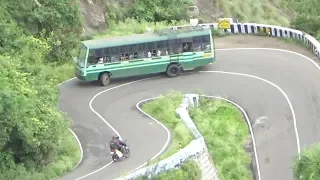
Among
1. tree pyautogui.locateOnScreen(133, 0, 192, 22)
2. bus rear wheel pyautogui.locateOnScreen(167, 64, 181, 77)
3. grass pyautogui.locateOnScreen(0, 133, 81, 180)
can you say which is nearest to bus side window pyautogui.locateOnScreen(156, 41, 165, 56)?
bus rear wheel pyautogui.locateOnScreen(167, 64, 181, 77)

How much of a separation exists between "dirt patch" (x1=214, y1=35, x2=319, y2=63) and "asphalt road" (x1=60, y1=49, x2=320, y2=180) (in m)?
0.97

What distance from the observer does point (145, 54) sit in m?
32.2

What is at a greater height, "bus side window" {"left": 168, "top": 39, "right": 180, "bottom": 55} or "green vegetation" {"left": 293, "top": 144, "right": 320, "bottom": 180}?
"bus side window" {"left": 168, "top": 39, "right": 180, "bottom": 55}

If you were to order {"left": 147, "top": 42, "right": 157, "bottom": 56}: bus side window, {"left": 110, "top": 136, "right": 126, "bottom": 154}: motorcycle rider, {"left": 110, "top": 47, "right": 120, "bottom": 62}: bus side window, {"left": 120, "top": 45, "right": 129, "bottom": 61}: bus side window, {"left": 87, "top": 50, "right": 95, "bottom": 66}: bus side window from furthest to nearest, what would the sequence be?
1. {"left": 147, "top": 42, "right": 157, "bottom": 56}: bus side window
2. {"left": 120, "top": 45, "right": 129, "bottom": 61}: bus side window
3. {"left": 110, "top": 47, "right": 120, "bottom": 62}: bus side window
4. {"left": 87, "top": 50, "right": 95, "bottom": 66}: bus side window
5. {"left": 110, "top": 136, "right": 126, "bottom": 154}: motorcycle rider

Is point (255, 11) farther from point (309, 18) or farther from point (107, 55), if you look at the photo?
point (107, 55)

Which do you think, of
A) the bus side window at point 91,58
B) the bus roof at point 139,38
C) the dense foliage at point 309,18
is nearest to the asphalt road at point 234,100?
the bus side window at point 91,58

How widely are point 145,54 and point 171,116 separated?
18.2ft

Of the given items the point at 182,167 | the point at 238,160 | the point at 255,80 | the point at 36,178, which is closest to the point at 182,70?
the point at 255,80

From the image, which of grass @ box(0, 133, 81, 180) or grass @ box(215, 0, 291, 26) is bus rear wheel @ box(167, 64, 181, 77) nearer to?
grass @ box(0, 133, 81, 180)

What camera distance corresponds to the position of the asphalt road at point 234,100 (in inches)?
979

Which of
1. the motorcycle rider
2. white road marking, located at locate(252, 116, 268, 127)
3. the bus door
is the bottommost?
white road marking, located at locate(252, 116, 268, 127)

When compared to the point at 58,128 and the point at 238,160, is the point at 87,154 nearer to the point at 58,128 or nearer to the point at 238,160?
the point at 58,128

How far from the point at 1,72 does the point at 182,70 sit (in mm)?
12268

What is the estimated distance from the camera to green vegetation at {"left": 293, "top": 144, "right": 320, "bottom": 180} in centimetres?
2067
